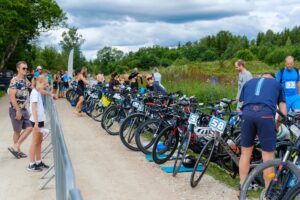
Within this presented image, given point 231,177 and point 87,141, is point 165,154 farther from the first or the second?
point 87,141

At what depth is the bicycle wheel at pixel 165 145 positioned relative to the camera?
704 cm

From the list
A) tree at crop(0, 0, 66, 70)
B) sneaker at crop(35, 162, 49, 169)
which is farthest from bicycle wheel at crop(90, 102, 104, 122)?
tree at crop(0, 0, 66, 70)

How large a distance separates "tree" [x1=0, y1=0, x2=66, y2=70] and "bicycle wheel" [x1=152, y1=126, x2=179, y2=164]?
17915 millimetres

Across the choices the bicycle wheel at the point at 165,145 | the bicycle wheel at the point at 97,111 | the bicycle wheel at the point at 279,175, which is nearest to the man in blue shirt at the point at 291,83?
the bicycle wheel at the point at 165,145

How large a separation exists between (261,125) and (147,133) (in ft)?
11.0

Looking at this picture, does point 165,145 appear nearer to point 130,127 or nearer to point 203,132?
point 203,132

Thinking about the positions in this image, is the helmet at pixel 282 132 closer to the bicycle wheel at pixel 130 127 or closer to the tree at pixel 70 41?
the bicycle wheel at pixel 130 127

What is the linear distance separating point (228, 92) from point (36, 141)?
9.35m

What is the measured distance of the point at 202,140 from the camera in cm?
664

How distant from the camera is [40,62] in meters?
63.0

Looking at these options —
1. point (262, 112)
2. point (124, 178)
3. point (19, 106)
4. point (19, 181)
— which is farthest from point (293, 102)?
point (19, 181)

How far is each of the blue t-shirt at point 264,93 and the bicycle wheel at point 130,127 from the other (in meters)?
3.84

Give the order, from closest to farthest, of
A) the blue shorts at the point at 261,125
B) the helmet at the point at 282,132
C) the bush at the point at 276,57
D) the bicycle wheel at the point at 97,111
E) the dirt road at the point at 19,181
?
the blue shorts at the point at 261,125 → the dirt road at the point at 19,181 → the helmet at the point at 282,132 → the bicycle wheel at the point at 97,111 → the bush at the point at 276,57

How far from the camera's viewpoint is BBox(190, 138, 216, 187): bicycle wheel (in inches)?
233
